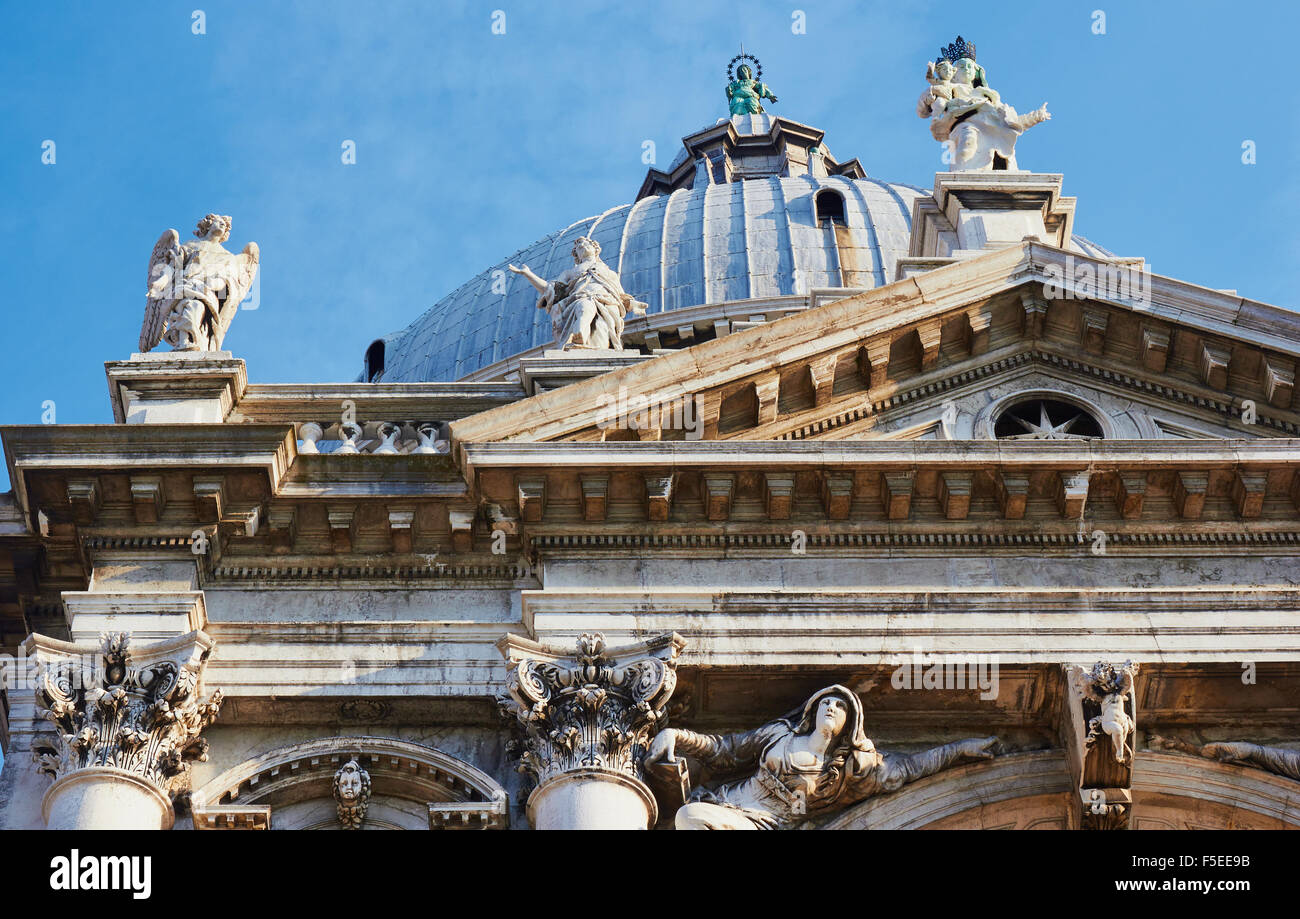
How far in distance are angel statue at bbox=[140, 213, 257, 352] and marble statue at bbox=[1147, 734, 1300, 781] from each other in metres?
10.3

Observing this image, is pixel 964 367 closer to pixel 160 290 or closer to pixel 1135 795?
pixel 1135 795

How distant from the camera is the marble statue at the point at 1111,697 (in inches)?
750

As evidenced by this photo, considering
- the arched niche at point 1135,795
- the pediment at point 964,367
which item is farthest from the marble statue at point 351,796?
the arched niche at point 1135,795

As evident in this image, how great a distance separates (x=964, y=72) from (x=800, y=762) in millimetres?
11715

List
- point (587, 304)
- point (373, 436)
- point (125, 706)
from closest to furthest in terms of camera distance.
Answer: point (125, 706) < point (373, 436) < point (587, 304)

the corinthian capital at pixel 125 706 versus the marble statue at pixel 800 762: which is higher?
the corinthian capital at pixel 125 706

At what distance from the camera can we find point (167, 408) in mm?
21688

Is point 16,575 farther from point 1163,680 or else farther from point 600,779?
point 1163,680

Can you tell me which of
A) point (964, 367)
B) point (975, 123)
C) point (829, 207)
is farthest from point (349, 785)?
point (829, 207)

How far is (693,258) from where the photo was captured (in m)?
42.3

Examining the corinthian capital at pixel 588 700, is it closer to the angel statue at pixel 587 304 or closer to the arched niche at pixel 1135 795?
the arched niche at pixel 1135 795

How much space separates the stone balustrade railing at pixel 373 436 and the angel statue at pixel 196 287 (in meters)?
1.57

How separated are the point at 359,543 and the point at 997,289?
23.2 feet
